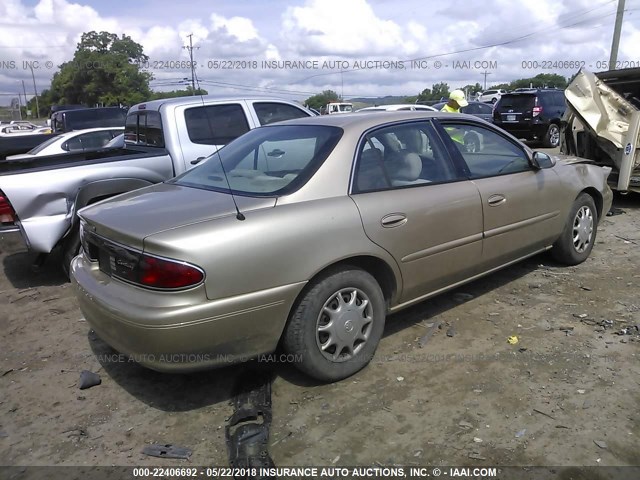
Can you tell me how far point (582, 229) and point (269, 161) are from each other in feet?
10.8

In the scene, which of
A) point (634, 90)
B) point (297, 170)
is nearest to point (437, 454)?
point (297, 170)

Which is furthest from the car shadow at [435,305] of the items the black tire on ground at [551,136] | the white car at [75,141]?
the black tire on ground at [551,136]

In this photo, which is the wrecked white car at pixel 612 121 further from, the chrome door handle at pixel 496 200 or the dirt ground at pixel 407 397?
the chrome door handle at pixel 496 200

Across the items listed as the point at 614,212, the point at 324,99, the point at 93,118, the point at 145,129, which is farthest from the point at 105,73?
the point at 614,212

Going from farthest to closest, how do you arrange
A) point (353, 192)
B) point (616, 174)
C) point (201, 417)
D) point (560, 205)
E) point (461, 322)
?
point (616, 174) < point (560, 205) < point (461, 322) < point (353, 192) < point (201, 417)

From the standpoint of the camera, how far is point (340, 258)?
3.12m

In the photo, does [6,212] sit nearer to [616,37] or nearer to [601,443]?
[601,443]

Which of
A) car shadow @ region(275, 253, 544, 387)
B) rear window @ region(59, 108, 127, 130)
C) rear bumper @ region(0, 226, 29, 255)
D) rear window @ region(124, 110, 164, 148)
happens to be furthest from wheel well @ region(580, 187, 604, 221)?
rear window @ region(59, 108, 127, 130)

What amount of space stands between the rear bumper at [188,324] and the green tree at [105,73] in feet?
135

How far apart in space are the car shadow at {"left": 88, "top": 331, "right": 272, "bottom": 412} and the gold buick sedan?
46 cm

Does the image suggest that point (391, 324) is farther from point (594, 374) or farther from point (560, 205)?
point (560, 205)

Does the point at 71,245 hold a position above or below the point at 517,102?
below

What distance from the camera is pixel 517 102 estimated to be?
52.0ft

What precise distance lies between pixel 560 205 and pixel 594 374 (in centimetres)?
190
